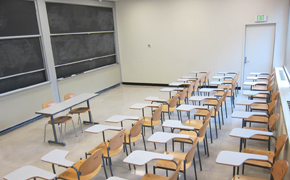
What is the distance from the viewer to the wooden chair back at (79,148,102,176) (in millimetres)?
2867

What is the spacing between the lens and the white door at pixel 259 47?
770 cm

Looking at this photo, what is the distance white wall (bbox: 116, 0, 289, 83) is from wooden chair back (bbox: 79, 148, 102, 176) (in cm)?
670

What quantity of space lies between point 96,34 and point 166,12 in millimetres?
2830

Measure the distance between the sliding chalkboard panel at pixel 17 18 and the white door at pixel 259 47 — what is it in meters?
6.81

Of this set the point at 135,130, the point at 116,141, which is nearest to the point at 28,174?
the point at 116,141

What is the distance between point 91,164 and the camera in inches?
117

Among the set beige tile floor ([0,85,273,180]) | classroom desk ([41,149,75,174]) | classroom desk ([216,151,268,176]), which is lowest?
beige tile floor ([0,85,273,180])

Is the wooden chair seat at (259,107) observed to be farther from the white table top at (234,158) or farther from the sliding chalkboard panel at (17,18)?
the sliding chalkboard panel at (17,18)

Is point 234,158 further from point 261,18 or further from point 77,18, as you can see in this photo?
point 77,18

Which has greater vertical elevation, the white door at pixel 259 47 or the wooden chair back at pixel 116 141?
the white door at pixel 259 47

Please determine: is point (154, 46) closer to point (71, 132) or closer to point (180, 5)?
point (180, 5)

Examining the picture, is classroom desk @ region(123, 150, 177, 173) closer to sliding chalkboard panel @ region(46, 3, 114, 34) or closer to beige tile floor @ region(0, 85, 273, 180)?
beige tile floor @ region(0, 85, 273, 180)

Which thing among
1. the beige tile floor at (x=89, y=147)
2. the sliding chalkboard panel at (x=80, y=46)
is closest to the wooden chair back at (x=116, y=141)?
the beige tile floor at (x=89, y=147)

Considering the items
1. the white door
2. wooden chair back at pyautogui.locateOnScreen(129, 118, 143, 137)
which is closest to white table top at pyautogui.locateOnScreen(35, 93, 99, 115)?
wooden chair back at pyautogui.locateOnScreen(129, 118, 143, 137)
